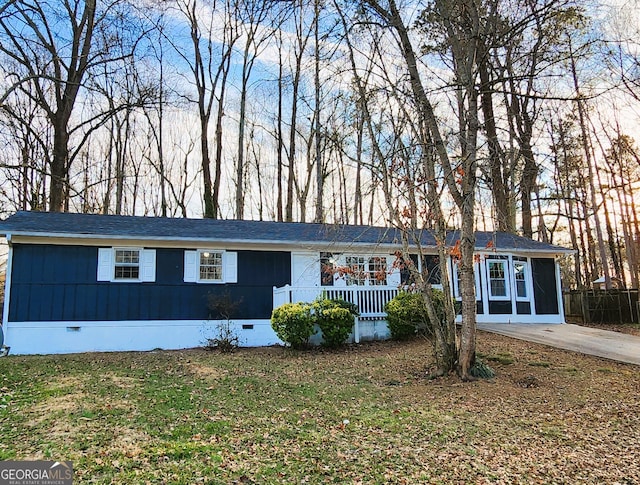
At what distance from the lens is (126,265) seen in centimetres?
1063

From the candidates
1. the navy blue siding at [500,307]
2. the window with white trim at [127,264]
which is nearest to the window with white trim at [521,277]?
the navy blue siding at [500,307]

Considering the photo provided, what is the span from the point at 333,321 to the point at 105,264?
565 centimetres

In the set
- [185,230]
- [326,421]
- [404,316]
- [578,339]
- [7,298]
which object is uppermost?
[185,230]

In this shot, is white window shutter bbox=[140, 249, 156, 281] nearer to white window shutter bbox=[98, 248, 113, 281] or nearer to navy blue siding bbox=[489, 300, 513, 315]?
white window shutter bbox=[98, 248, 113, 281]

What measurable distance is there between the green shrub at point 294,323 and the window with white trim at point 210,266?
2.00 m

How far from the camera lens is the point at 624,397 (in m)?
5.90

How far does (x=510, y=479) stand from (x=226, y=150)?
21740mm

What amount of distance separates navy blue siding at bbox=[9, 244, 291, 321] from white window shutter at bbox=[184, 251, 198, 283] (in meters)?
0.14

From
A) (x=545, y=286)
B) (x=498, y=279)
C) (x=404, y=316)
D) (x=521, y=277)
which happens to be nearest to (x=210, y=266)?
(x=404, y=316)

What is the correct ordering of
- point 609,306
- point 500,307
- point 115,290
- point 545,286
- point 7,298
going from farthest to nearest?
point 609,306
point 545,286
point 500,307
point 115,290
point 7,298

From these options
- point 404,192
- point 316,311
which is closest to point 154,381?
point 316,311

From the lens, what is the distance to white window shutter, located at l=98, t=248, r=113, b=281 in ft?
34.2

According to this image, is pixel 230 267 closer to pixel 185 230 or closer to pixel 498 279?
pixel 185 230

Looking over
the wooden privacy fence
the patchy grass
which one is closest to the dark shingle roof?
the patchy grass
